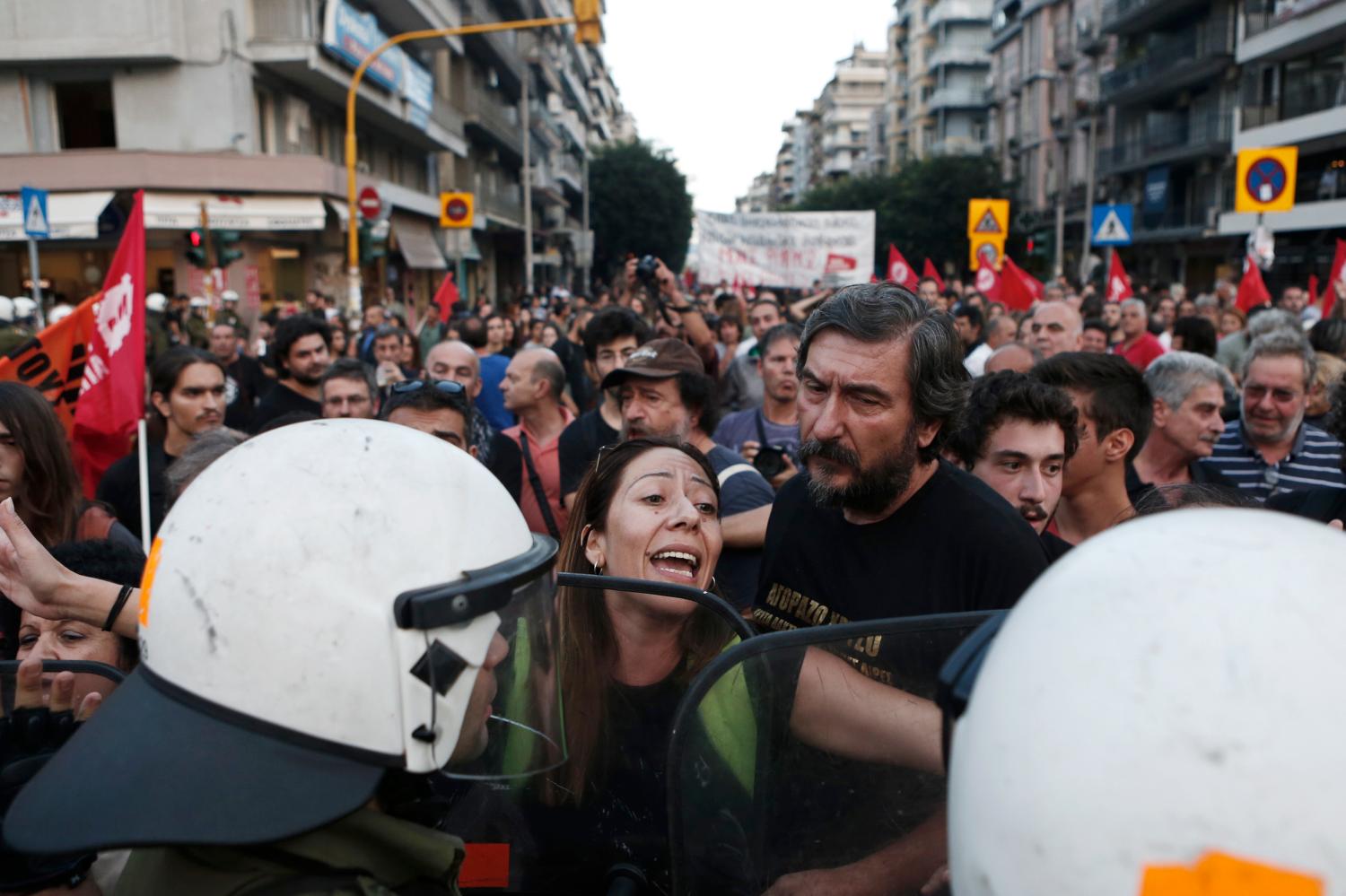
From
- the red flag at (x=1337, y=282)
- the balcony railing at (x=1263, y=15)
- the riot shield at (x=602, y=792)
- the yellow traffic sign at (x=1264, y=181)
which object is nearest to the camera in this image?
the riot shield at (x=602, y=792)

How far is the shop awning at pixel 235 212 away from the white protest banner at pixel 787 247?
1026 cm

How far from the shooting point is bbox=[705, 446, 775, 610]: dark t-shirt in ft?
11.8

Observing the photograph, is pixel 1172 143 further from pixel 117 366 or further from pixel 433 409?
pixel 117 366

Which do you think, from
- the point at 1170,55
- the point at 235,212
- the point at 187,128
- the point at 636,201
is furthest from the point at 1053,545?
the point at 636,201

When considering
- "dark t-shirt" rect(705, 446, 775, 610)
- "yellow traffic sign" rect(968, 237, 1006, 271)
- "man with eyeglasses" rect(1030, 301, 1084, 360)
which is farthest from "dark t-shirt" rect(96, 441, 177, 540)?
"yellow traffic sign" rect(968, 237, 1006, 271)

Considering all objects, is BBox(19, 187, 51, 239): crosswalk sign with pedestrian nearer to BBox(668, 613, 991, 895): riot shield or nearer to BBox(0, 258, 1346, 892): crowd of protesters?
BBox(0, 258, 1346, 892): crowd of protesters

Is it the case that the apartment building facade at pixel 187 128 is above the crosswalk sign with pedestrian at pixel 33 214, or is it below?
above

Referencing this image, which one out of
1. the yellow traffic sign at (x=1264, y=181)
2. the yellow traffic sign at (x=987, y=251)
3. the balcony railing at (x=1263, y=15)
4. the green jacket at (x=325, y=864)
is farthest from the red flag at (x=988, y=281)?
the balcony railing at (x=1263, y=15)

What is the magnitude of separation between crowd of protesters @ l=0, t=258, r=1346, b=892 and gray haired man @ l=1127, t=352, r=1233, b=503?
0.01 m

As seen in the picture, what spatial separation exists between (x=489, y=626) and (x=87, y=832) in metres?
0.52

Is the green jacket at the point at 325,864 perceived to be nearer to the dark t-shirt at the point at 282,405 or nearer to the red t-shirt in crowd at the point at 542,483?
the red t-shirt in crowd at the point at 542,483

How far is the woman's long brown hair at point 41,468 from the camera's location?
3.79 metres

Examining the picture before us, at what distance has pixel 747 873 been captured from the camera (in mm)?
1570

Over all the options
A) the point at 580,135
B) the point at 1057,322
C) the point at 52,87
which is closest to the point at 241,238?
the point at 52,87
